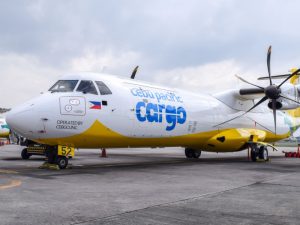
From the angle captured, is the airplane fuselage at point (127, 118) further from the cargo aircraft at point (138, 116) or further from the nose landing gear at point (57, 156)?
the nose landing gear at point (57, 156)

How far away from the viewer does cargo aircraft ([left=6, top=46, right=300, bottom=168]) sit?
39.2 ft

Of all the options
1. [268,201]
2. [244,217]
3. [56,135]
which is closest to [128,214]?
[244,217]

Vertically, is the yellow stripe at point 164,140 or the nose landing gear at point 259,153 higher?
the yellow stripe at point 164,140

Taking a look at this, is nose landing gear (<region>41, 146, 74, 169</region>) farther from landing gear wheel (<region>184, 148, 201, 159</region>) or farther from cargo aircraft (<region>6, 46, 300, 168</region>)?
landing gear wheel (<region>184, 148, 201, 159</region>)

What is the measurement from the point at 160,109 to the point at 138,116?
139 centimetres

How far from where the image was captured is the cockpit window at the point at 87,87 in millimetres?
12804

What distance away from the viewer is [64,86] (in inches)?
505

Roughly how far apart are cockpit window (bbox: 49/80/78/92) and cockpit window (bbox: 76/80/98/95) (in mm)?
249

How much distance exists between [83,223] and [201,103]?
13.9m

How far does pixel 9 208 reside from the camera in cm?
608

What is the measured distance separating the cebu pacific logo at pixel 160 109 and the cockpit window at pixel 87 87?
6.44 ft

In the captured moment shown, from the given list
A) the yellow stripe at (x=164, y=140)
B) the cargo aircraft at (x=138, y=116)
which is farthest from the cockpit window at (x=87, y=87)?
the yellow stripe at (x=164, y=140)

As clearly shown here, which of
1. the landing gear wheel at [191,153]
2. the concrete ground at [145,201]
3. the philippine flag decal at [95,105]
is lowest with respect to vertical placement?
the concrete ground at [145,201]

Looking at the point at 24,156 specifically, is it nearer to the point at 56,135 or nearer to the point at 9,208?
the point at 56,135
